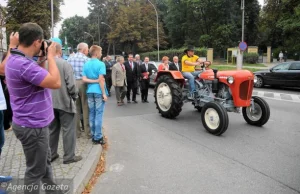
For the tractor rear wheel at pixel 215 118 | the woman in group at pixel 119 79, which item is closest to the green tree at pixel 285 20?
the woman in group at pixel 119 79

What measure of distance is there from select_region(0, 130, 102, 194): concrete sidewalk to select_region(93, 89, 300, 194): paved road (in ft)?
0.82

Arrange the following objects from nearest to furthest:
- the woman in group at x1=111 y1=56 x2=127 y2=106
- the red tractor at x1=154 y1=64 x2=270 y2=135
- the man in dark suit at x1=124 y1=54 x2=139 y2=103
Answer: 1. the red tractor at x1=154 y1=64 x2=270 y2=135
2. the woman in group at x1=111 y1=56 x2=127 y2=106
3. the man in dark suit at x1=124 y1=54 x2=139 y2=103

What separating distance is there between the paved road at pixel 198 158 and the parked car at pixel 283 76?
7.20m

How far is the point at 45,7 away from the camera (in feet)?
120

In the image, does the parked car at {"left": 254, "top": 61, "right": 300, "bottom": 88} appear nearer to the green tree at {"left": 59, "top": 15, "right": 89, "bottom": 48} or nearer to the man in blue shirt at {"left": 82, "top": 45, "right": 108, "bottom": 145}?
the man in blue shirt at {"left": 82, "top": 45, "right": 108, "bottom": 145}

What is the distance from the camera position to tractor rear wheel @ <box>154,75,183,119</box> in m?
8.12

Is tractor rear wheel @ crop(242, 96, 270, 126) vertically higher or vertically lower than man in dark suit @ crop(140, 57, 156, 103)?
lower

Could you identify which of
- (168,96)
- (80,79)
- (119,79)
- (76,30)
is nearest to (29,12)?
(119,79)

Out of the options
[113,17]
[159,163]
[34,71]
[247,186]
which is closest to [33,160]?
[34,71]

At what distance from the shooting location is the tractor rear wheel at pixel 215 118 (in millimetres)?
6465

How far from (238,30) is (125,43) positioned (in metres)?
20.2

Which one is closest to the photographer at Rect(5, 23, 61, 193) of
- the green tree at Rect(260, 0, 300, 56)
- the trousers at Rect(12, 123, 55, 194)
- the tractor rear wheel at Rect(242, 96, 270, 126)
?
the trousers at Rect(12, 123, 55, 194)

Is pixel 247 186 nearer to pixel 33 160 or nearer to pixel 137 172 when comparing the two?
pixel 137 172

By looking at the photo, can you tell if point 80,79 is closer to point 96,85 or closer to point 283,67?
point 96,85
